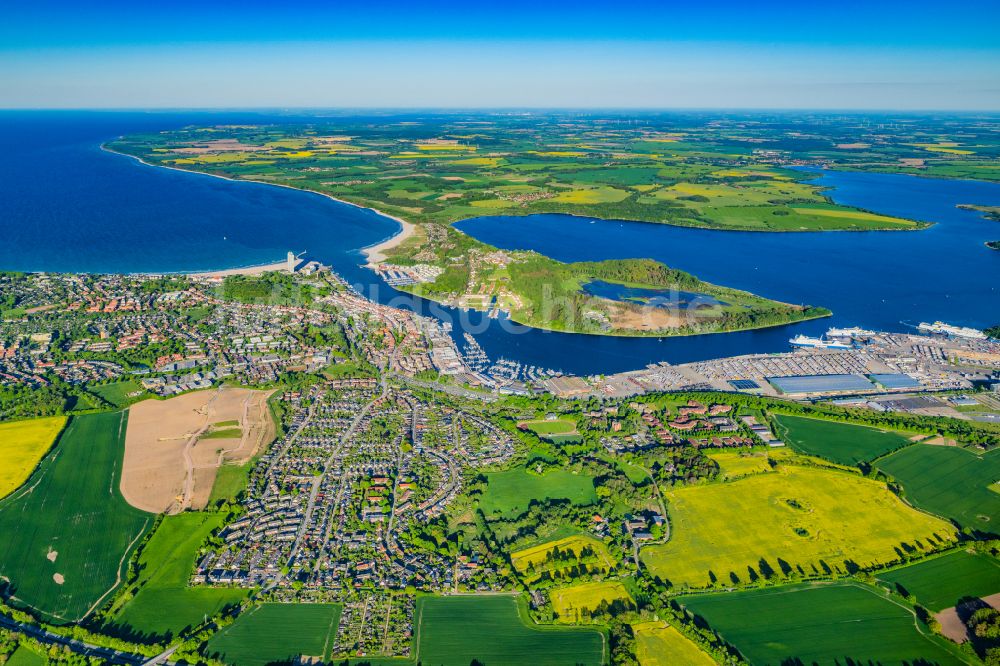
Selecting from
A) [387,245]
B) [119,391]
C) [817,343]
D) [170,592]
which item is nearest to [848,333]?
[817,343]

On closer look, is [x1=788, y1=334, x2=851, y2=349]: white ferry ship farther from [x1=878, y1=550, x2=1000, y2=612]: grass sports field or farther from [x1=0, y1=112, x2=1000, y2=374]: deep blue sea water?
[x1=878, y1=550, x2=1000, y2=612]: grass sports field

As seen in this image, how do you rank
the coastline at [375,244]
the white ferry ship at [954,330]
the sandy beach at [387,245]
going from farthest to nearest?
the sandy beach at [387,245] < the coastline at [375,244] < the white ferry ship at [954,330]

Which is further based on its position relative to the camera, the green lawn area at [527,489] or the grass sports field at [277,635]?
the green lawn area at [527,489]

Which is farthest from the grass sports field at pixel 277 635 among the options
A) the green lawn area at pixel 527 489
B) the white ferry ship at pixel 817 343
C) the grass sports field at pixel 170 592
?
the white ferry ship at pixel 817 343

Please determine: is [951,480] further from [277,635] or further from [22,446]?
[22,446]

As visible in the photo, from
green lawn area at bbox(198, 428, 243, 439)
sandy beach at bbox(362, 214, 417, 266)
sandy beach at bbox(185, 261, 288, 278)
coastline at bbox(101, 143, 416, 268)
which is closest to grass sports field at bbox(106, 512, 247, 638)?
green lawn area at bbox(198, 428, 243, 439)

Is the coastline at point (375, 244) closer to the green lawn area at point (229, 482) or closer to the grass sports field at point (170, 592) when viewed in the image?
the green lawn area at point (229, 482)
